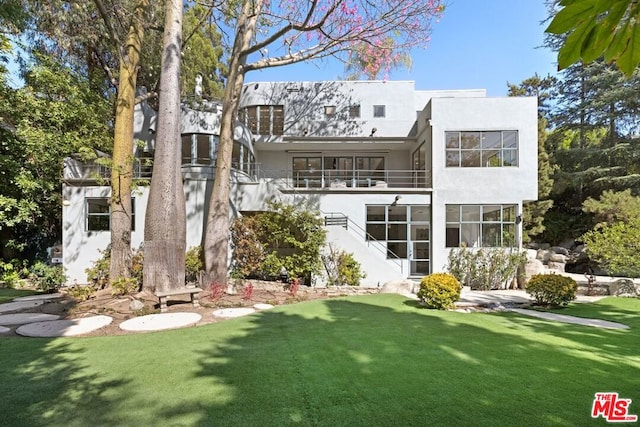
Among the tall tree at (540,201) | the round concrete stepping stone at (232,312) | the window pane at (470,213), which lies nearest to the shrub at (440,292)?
the round concrete stepping stone at (232,312)

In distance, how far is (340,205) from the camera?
14375 mm

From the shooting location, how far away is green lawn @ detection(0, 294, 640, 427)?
2914 mm

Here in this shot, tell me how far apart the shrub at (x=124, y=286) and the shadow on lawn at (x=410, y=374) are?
4987 mm

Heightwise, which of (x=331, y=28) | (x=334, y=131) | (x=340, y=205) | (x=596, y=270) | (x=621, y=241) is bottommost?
(x=596, y=270)

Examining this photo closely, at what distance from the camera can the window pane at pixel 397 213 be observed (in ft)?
48.0

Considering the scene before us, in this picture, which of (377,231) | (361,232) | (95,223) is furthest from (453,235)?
(95,223)

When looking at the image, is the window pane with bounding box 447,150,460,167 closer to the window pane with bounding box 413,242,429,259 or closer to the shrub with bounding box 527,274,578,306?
the window pane with bounding box 413,242,429,259

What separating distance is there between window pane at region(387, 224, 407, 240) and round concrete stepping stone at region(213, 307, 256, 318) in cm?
842

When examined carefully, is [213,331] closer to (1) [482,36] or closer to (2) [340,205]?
(2) [340,205]

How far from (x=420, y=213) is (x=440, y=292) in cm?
706

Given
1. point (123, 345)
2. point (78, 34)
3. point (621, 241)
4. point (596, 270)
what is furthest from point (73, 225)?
point (596, 270)

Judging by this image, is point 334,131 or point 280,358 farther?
point 334,131

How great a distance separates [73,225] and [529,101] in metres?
20.1

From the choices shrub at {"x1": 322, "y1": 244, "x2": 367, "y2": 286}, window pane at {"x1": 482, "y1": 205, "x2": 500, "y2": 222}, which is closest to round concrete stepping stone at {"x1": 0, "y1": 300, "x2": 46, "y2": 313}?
shrub at {"x1": 322, "y1": 244, "x2": 367, "y2": 286}
